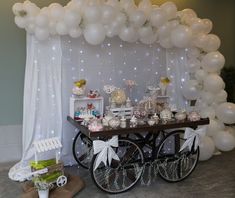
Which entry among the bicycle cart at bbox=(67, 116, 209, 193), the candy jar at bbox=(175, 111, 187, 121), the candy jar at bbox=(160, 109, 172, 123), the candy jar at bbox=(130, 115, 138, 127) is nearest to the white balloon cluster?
the bicycle cart at bbox=(67, 116, 209, 193)

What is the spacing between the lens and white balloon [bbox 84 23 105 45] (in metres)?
3.42

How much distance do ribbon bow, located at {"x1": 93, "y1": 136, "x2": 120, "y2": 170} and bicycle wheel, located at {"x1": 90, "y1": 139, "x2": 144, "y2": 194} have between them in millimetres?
153

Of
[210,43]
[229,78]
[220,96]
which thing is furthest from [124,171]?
[229,78]

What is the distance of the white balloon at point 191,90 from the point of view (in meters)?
4.30

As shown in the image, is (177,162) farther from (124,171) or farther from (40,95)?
(40,95)

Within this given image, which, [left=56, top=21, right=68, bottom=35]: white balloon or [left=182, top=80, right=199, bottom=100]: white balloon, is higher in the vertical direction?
[left=56, top=21, right=68, bottom=35]: white balloon

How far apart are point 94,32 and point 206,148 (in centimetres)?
225

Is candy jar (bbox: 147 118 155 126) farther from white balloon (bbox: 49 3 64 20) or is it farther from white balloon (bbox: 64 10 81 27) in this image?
white balloon (bbox: 49 3 64 20)

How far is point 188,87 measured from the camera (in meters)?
4.34

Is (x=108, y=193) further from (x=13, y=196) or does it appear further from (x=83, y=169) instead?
(x=13, y=196)

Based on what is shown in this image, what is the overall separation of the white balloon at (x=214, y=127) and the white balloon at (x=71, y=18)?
236cm

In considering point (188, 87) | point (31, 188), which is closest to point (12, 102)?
point (31, 188)

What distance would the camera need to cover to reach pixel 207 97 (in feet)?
13.9

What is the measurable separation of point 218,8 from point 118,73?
2624 millimetres
